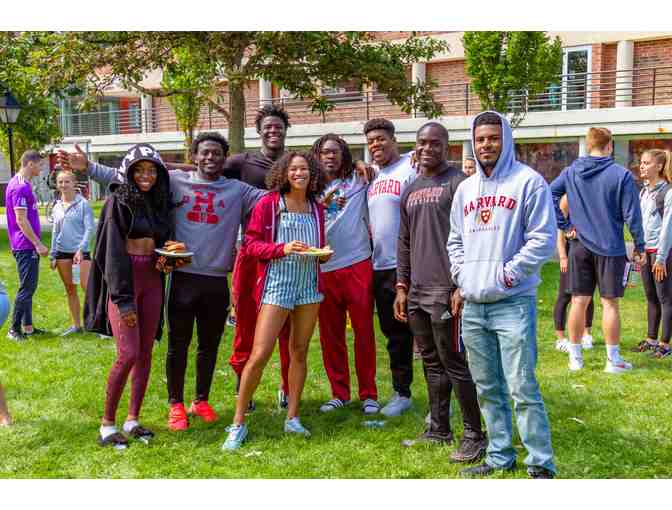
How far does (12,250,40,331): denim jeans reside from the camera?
28.2ft

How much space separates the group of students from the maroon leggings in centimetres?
1

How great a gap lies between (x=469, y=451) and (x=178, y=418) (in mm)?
2215

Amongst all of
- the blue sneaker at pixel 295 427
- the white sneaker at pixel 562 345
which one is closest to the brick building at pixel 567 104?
the white sneaker at pixel 562 345

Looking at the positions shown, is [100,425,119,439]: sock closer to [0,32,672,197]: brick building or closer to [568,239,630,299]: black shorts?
[568,239,630,299]: black shorts

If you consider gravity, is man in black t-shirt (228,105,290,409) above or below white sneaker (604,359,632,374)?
above

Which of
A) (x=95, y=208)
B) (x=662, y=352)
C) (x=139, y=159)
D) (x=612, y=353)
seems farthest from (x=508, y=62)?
(x=95, y=208)

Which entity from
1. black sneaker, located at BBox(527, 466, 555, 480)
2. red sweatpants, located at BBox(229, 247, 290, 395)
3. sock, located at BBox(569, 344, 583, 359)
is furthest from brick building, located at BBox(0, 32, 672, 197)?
black sneaker, located at BBox(527, 466, 555, 480)

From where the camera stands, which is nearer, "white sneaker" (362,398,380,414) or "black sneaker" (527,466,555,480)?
"black sneaker" (527,466,555,480)

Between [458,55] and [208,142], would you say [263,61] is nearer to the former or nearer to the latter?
[208,142]

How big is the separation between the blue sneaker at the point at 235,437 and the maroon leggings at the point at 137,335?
797mm

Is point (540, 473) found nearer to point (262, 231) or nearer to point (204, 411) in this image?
point (262, 231)
